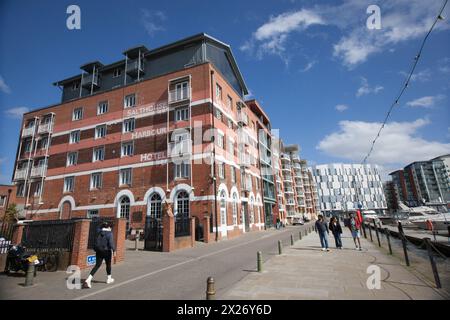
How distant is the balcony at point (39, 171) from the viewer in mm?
30047

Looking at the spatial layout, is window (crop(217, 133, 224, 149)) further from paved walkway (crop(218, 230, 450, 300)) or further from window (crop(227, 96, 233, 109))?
paved walkway (crop(218, 230, 450, 300))

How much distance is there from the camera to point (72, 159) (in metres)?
29.3

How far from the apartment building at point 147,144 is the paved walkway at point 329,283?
10524mm

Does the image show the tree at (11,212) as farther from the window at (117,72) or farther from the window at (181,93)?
the window at (181,93)

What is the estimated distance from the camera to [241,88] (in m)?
37.0

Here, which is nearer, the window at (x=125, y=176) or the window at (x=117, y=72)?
the window at (x=125, y=176)

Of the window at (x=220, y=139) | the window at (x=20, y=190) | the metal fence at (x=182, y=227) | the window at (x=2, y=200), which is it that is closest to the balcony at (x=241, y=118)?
the window at (x=220, y=139)

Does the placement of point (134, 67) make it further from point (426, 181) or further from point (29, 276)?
point (426, 181)

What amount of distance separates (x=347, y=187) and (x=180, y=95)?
118857mm

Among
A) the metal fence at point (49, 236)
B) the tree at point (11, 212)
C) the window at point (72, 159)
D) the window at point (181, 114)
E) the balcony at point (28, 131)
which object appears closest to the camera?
the metal fence at point (49, 236)

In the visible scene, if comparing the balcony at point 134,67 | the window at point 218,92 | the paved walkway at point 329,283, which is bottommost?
the paved walkway at point 329,283

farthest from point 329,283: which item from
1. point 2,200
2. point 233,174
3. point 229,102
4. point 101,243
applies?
point 2,200

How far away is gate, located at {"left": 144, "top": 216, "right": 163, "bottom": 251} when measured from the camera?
1570 centimetres
